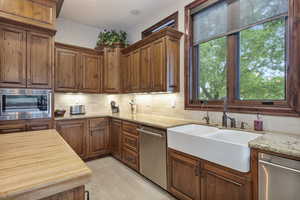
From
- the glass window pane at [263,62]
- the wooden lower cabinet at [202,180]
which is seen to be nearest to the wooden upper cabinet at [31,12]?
the wooden lower cabinet at [202,180]

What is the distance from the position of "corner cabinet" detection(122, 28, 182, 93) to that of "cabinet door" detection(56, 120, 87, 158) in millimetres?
1312

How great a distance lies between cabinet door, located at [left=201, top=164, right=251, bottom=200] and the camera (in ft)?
4.32

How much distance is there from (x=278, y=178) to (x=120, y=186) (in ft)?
6.34

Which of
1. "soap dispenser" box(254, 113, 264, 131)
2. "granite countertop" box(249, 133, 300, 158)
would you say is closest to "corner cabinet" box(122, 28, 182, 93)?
"soap dispenser" box(254, 113, 264, 131)

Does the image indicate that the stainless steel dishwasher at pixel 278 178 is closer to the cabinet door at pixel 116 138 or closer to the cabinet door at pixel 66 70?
the cabinet door at pixel 116 138

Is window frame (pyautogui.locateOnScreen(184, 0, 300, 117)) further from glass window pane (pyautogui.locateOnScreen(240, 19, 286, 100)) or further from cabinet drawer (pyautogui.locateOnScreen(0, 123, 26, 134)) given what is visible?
cabinet drawer (pyautogui.locateOnScreen(0, 123, 26, 134))

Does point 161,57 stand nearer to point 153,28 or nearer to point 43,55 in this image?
point 153,28

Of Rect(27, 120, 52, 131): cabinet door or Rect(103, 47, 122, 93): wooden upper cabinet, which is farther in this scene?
Rect(103, 47, 122, 93): wooden upper cabinet

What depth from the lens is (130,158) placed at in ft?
9.18

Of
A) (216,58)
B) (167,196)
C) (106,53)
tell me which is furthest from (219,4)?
(167,196)

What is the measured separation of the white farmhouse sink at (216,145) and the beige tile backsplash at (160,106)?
0.25 meters

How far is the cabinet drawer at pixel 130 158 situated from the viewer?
2.64 m

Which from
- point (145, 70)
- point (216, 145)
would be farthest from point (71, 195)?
point (145, 70)

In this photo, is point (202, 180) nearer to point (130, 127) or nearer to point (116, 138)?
point (130, 127)
